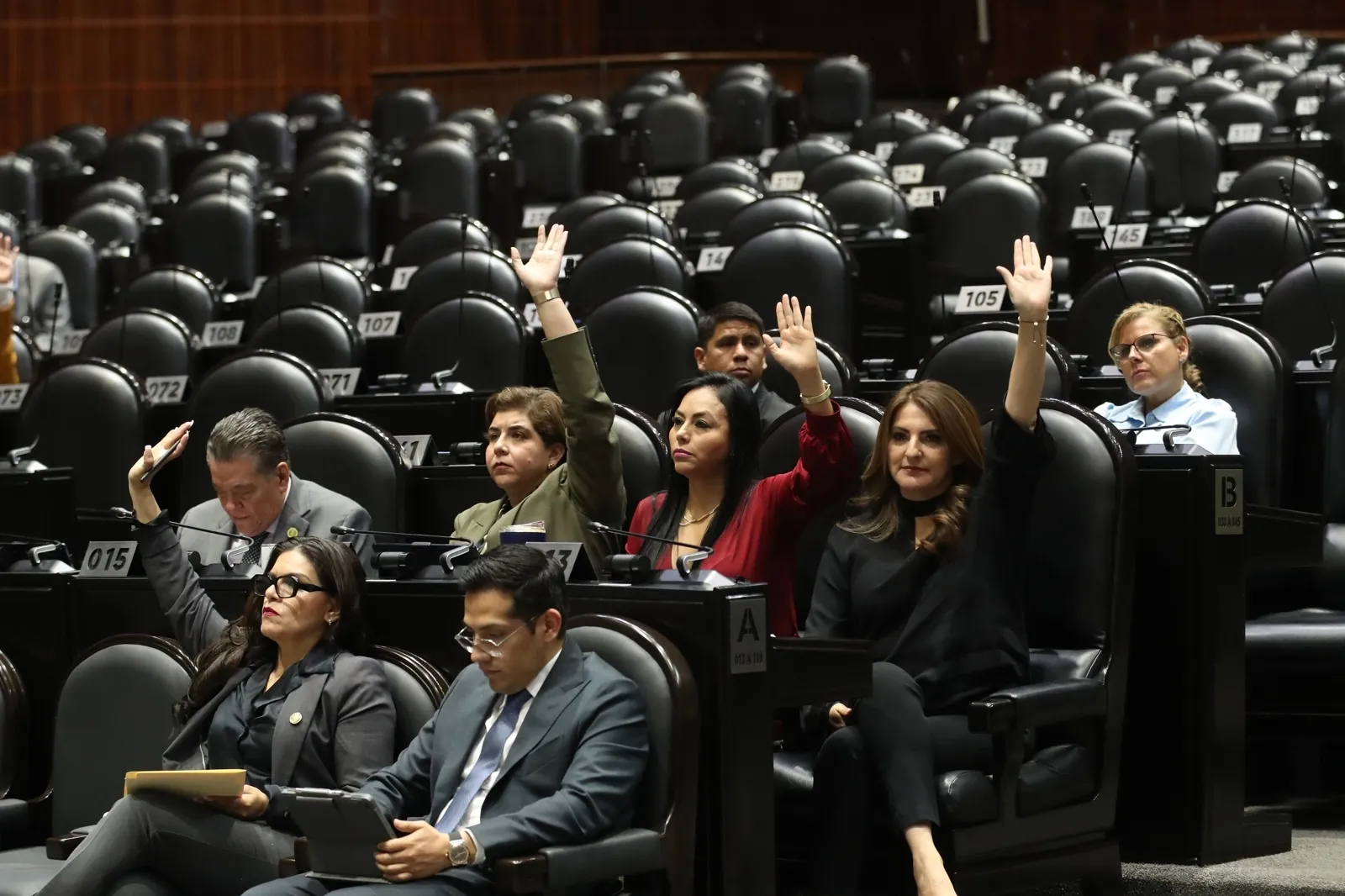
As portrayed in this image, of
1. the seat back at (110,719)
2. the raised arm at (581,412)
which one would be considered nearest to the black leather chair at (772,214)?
the raised arm at (581,412)

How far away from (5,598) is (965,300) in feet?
7.55

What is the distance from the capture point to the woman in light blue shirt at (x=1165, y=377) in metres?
3.25

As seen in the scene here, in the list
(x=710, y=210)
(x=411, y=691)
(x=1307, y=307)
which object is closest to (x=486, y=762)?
(x=411, y=691)

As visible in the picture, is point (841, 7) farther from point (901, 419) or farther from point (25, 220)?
point (901, 419)

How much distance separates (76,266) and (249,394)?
2765 mm

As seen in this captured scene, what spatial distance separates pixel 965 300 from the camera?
450cm

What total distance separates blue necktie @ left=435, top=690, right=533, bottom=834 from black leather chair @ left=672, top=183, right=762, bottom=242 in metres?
3.64

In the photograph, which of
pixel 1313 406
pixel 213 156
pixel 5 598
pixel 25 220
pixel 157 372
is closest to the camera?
pixel 5 598

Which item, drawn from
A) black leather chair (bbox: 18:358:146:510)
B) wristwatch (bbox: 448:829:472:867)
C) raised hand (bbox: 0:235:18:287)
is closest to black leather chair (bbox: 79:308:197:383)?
raised hand (bbox: 0:235:18:287)

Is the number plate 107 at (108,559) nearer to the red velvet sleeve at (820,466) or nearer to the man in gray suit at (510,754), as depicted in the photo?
the man in gray suit at (510,754)

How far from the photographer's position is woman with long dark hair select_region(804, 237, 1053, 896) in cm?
255

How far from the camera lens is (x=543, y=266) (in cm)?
301

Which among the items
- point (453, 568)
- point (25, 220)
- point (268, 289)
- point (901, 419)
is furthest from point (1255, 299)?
point (25, 220)

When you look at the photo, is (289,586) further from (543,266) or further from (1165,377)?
(1165,377)
